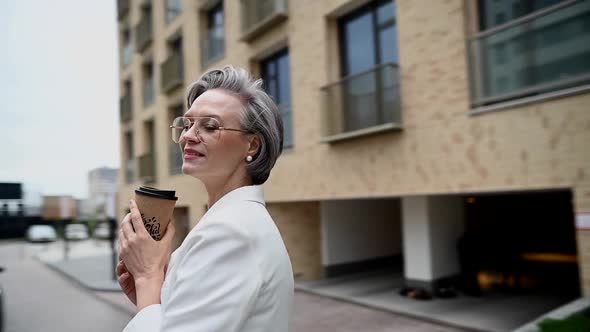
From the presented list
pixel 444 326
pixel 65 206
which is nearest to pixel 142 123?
pixel 65 206

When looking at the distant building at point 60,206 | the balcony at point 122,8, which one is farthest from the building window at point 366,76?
the balcony at point 122,8

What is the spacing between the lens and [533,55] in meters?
5.88

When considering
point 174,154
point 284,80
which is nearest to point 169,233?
point 284,80

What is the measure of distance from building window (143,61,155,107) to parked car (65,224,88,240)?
61.3ft

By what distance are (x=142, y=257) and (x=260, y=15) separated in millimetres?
10396

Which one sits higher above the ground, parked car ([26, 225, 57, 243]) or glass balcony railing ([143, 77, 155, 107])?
glass balcony railing ([143, 77, 155, 107])

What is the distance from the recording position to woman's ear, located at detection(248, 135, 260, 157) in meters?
1.46

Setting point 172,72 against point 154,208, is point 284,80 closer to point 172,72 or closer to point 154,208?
point 172,72

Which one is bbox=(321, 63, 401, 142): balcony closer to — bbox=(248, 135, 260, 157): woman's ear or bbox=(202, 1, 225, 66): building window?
bbox=(202, 1, 225, 66): building window

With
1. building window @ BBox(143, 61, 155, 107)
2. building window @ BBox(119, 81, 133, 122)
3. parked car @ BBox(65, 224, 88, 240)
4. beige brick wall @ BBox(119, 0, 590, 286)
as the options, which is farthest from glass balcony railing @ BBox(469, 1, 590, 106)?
parked car @ BBox(65, 224, 88, 240)

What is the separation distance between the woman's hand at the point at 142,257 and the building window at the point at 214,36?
1216cm

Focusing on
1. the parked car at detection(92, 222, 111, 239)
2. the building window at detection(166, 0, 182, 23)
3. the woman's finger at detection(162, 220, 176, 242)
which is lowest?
the parked car at detection(92, 222, 111, 239)

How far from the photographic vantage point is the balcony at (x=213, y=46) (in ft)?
43.1

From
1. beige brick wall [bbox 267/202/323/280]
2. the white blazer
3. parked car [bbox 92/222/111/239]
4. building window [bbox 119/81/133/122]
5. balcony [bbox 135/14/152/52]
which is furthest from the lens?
parked car [bbox 92/222/111/239]
